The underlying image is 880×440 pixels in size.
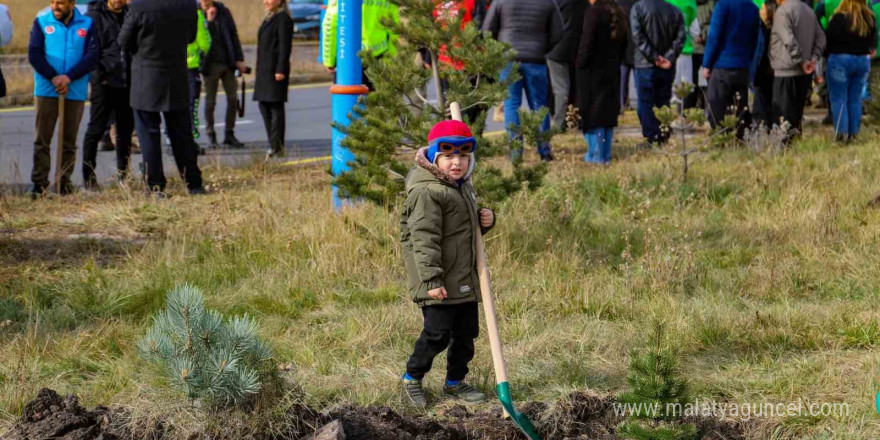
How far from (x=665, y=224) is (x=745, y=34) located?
3.92 m

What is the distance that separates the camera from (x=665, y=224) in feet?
25.5

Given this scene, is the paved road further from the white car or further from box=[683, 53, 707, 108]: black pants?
box=[683, 53, 707, 108]: black pants

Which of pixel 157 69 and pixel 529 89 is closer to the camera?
pixel 157 69

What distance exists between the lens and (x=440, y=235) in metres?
4.47

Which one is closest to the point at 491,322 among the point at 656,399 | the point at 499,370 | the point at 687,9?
the point at 499,370

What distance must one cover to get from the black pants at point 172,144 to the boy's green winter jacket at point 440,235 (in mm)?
4763

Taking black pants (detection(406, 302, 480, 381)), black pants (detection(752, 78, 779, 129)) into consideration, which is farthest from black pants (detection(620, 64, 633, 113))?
black pants (detection(406, 302, 480, 381))

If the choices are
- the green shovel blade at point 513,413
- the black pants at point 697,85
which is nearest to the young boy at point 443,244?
the green shovel blade at point 513,413

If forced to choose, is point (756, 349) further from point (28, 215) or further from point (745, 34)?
point (745, 34)

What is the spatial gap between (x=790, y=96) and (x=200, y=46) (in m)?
6.12

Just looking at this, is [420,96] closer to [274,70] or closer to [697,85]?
[274,70]

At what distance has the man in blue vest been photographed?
346 inches

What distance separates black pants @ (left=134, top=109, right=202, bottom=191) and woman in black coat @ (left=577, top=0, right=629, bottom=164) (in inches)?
148

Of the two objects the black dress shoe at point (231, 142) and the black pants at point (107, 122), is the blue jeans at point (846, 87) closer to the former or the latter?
the black dress shoe at point (231, 142)
